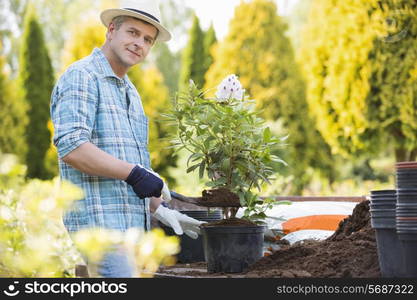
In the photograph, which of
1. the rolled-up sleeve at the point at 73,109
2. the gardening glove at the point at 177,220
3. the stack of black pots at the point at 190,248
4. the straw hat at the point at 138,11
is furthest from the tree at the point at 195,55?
the rolled-up sleeve at the point at 73,109

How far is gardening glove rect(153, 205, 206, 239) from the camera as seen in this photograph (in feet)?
8.24

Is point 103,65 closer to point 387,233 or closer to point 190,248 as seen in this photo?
point 190,248

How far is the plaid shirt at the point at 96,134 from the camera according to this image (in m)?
2.10

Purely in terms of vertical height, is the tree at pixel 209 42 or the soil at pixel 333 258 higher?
the tree at pixel 209 42

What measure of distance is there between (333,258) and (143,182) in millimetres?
726

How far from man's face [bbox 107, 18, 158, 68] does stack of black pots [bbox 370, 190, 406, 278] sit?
1.04 m

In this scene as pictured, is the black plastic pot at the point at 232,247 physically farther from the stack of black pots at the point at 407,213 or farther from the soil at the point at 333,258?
the stack of black pots at the point at 407,213

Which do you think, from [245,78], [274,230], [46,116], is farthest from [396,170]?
[46,116]

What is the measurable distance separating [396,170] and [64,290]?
0.98m

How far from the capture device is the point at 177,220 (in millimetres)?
2578

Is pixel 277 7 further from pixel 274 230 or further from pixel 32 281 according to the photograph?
pixel 32 281

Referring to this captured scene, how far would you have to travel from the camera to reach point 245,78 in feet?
30.0

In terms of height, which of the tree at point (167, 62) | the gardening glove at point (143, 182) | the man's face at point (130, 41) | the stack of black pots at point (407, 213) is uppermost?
the tree at point (167, 62)

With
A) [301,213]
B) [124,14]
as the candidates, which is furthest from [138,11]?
[301,213]
